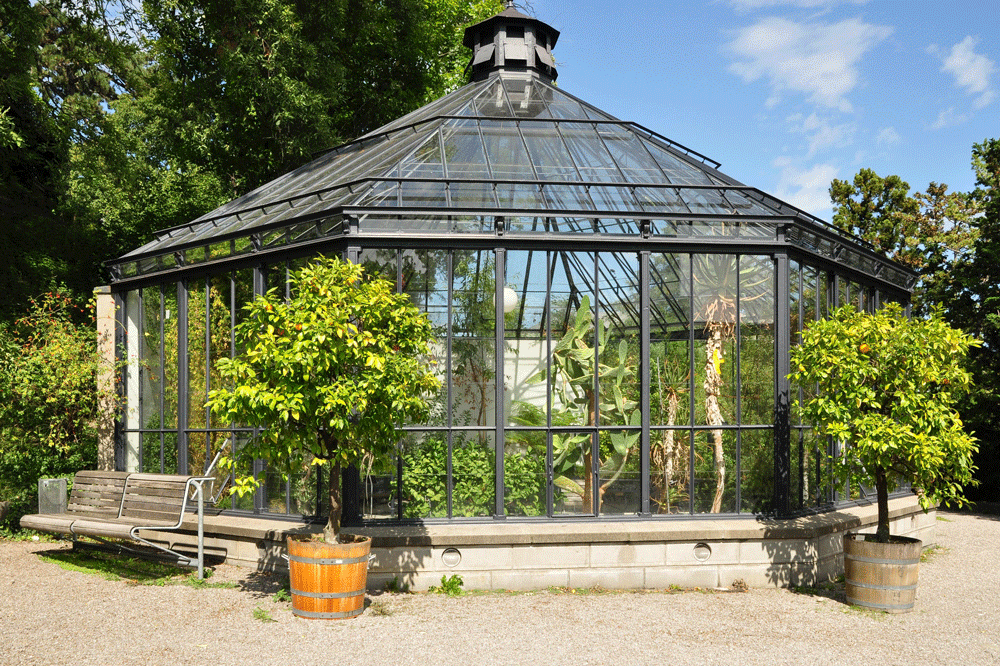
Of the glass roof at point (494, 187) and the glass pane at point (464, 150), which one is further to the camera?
the glass pane at point (464, 150)

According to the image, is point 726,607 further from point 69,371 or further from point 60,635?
point 69,371

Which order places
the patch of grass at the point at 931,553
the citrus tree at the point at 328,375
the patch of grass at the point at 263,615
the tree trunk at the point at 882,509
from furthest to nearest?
the patch of grass at the point at 931,553 → the tree trunk at the point at 882,509 → the patch of grass at the point at 263,615 → the citrus tree at the point at 328,375

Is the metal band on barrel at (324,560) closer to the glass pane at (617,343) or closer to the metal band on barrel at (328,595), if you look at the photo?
the metal band on barrel at (328,595)

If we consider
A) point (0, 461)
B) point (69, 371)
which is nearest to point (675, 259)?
point (69, 371)

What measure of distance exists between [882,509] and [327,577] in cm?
587

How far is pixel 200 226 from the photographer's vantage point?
11898 millimetres

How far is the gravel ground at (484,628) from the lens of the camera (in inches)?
264

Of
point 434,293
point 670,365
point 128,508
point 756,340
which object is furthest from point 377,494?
point 756,340

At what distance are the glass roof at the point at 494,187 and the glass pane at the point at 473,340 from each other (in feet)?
1.52

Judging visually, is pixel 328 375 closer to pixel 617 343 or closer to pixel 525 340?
pixel 525 340

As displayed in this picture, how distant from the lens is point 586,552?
8.88 m

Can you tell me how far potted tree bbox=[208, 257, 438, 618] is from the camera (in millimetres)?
7355

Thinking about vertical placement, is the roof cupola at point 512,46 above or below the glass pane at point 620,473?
above

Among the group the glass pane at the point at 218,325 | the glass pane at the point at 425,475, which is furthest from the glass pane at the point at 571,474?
the glass pane at the point at 218,325
